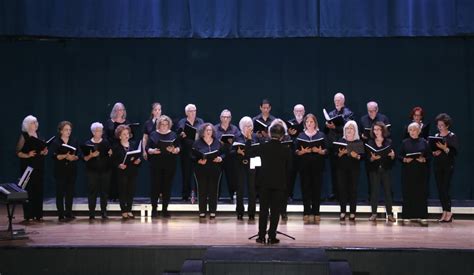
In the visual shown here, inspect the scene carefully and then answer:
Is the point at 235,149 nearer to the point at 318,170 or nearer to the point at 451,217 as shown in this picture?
the point at 318,170

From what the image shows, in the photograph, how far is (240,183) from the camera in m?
10.3

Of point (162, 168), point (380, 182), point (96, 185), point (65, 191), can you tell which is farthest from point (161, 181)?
point (380, 182)

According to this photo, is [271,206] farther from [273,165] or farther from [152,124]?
[152,124]

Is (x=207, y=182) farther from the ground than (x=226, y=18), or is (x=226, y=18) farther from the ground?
(x=226, y=18)

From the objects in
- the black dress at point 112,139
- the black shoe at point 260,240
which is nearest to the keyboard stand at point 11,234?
the black dress at point 112,139

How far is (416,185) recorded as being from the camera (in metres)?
9.95

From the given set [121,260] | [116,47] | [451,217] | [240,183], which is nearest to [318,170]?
[240,183]

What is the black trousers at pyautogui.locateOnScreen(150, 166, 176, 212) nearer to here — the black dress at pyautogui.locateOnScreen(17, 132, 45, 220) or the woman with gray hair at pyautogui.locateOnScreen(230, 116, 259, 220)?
the woman with gray hair at pyautogui.locateOnScreen(230, 116, 259, 220)

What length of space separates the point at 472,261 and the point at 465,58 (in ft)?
19.1

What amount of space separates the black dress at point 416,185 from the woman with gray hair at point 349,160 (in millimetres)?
695

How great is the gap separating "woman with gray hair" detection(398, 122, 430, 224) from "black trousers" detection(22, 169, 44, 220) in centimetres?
514

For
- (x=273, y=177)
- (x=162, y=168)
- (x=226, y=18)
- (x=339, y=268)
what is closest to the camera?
(x=339, y=268)

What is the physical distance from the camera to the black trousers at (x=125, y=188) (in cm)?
1036

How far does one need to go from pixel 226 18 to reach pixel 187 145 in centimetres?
214
